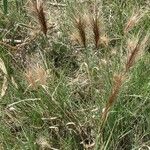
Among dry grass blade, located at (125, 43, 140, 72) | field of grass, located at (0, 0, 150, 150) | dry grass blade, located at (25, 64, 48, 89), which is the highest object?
dry grass blade, located at (125, 43, 140, 72)

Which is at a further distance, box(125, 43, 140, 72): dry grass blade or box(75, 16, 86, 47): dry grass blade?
box(75, 16, 86, 47): dry grass blade

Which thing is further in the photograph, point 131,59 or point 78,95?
point 78,95

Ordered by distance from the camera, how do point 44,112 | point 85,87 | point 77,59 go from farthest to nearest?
point 77,59 < point 85,87 < point 44,112

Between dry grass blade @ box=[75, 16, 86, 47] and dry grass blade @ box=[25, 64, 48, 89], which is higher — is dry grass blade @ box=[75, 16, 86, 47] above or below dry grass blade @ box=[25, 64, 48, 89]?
above

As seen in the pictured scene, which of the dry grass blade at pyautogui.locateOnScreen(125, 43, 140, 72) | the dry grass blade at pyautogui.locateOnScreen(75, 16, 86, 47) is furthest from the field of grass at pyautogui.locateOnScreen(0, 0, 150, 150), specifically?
the dry grass blade at pyautogui.locateOnScreen(125, 43, 140, 72)

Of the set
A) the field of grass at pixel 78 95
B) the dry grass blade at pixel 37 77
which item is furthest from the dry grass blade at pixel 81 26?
the dry grass blade at pixel 37 77

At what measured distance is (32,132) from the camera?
5.37 ft

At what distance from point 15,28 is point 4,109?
489mm

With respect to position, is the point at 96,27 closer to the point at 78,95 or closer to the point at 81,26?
the point at 81,26

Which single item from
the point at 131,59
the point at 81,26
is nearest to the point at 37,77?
the point at 81,26

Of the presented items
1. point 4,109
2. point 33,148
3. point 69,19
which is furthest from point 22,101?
point 69,19

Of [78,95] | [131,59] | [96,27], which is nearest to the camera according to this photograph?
[131,59]

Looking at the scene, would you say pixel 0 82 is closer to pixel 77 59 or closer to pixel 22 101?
pixel 22 101

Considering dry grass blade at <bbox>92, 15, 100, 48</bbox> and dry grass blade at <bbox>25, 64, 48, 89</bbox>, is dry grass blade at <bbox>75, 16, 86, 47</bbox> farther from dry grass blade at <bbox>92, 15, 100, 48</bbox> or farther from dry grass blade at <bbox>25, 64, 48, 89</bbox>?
dry grass blade at <bbox>25, 64, 48, 89</bbox>
